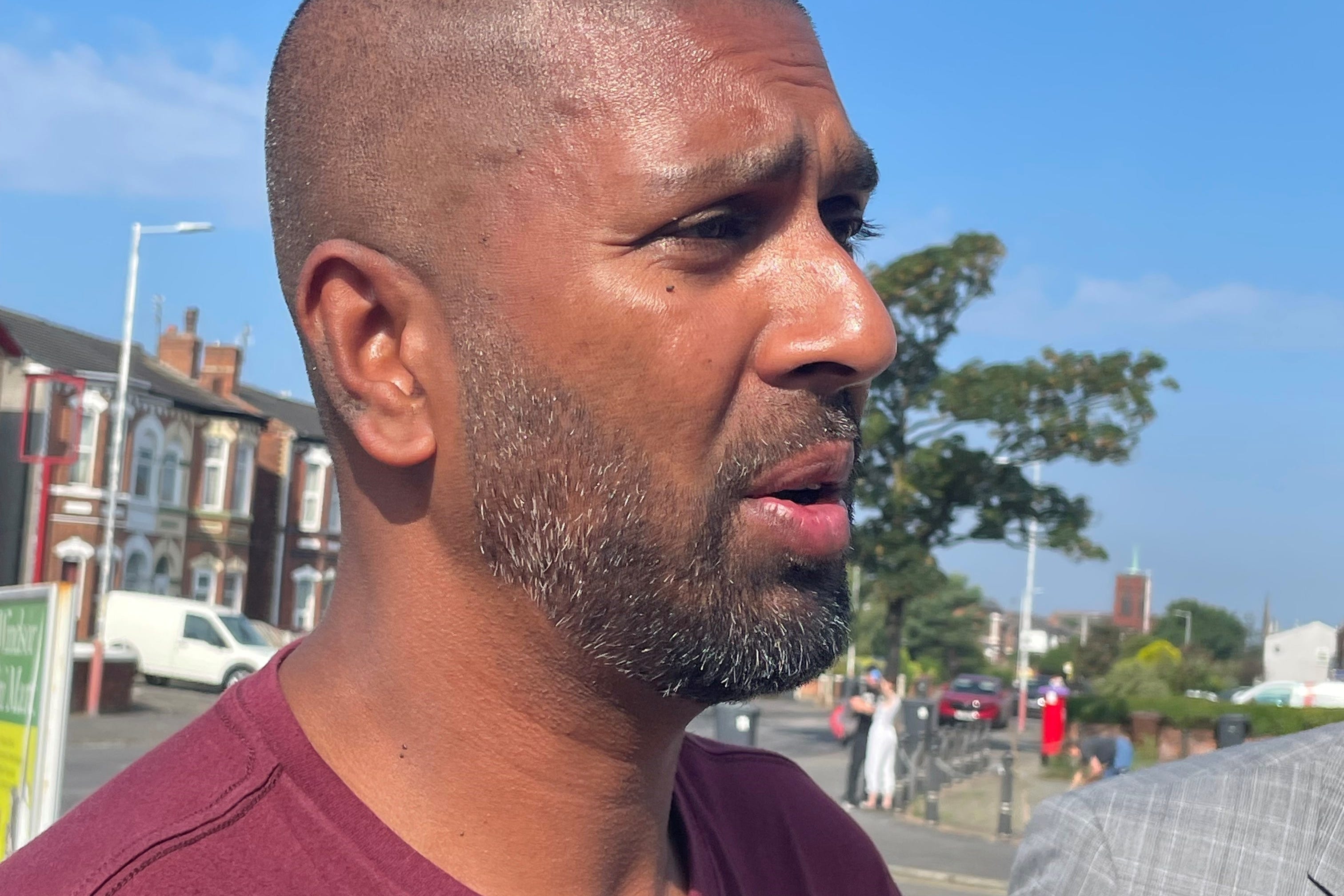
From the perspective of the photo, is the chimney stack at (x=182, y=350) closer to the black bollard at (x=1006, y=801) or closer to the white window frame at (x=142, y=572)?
the white window frame at (x=142, y=572)

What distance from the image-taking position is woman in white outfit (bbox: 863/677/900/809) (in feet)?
54.2

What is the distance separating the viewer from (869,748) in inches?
656

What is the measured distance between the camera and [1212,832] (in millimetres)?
2320

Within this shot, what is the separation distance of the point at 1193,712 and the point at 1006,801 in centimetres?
216

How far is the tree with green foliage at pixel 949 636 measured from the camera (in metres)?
72.0

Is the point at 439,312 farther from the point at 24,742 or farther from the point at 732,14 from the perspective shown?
the point at 24,742

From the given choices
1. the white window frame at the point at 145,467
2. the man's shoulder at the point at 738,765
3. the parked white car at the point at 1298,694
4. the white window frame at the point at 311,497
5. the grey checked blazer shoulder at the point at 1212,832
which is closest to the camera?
the man's shoulder at the point at 738,765

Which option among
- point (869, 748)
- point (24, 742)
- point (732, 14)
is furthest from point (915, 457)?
point (732, 14)

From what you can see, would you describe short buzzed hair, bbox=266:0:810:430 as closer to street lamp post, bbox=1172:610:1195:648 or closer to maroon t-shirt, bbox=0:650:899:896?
maroon t-shirt, bbox=0:650:899:896

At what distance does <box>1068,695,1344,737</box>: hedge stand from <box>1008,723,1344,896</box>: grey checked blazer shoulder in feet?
6.11

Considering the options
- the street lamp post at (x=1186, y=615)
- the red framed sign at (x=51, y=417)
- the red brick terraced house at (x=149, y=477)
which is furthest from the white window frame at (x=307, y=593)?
the street lamp post at (x=1186, y=615)

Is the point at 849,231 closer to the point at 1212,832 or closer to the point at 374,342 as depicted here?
the point at 374,342

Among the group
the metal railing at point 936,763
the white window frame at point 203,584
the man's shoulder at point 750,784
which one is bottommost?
the white window frame at point 203,584

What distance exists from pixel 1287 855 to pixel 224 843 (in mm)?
1712
